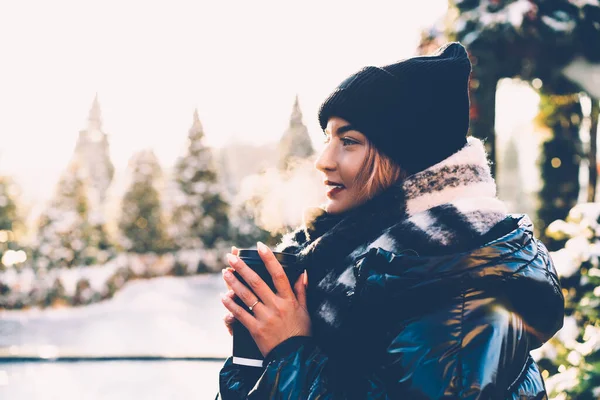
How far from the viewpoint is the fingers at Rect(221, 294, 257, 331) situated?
3.67 feet

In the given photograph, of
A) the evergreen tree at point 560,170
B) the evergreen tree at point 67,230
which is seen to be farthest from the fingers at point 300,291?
the evergreen tree at point 560,170

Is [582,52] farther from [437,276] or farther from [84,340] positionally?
[84,340]

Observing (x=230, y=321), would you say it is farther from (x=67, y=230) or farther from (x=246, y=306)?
(x=67, y=230)

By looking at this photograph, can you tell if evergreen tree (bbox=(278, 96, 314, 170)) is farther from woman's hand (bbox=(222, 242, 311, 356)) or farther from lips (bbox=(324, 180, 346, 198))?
woman's hand (bbox=(222, 242, 311, 356))

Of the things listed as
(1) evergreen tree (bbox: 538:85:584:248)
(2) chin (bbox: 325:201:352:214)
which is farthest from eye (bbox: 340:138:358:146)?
(1) evergreen tree (bbox: 538:85:584:248)

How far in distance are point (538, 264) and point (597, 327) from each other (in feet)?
7.39

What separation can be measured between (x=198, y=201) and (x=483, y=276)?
16666 mm

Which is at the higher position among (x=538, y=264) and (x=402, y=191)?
(x=402, y=191)

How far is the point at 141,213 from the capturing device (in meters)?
16.7

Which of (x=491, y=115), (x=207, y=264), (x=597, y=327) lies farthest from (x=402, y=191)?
(x=207, y=264)

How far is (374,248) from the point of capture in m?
1.04

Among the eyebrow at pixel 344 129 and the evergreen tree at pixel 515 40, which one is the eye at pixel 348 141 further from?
the evergreen tree at pixel 515 40

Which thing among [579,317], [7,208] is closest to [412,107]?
[579,317]

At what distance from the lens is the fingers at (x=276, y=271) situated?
1.09m
